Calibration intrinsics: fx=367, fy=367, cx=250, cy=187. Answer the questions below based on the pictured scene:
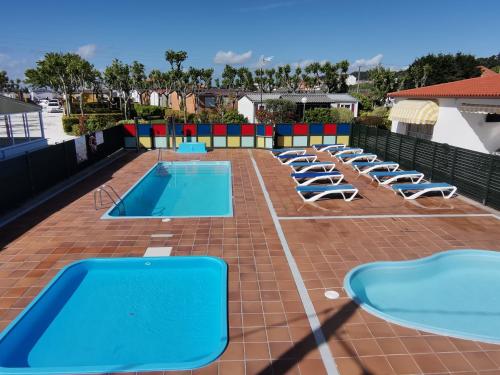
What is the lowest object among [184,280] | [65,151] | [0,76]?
[184,280]

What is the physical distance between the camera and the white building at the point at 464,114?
1497cm

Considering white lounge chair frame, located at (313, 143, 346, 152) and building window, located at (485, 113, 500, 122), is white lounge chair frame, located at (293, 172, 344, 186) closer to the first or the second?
building window, located at (485, 113, 500, 122)

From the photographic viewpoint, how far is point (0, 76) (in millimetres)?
74062

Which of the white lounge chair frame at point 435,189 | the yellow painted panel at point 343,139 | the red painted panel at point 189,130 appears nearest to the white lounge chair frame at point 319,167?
the white lounge chair frame at point 435,189

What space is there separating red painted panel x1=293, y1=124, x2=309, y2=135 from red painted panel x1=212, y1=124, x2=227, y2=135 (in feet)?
15.3

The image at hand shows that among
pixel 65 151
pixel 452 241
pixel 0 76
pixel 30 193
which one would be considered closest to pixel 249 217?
pixel 452 241

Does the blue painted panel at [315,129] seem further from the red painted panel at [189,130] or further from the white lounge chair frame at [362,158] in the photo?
the red painted panel at [189,130]

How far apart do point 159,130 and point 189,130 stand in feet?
6.29

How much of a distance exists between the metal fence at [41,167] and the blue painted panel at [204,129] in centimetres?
626

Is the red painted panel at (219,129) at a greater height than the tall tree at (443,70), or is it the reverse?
the tall tree at (443,70)

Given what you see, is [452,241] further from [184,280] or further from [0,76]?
[0,76]

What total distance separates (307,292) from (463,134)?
44.2 ft

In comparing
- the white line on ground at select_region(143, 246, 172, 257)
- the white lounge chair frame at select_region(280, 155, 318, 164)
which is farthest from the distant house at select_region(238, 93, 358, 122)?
the white line on ground at select_region(143, 246, 172, 257)

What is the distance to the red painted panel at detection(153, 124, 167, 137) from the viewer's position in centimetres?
2352
